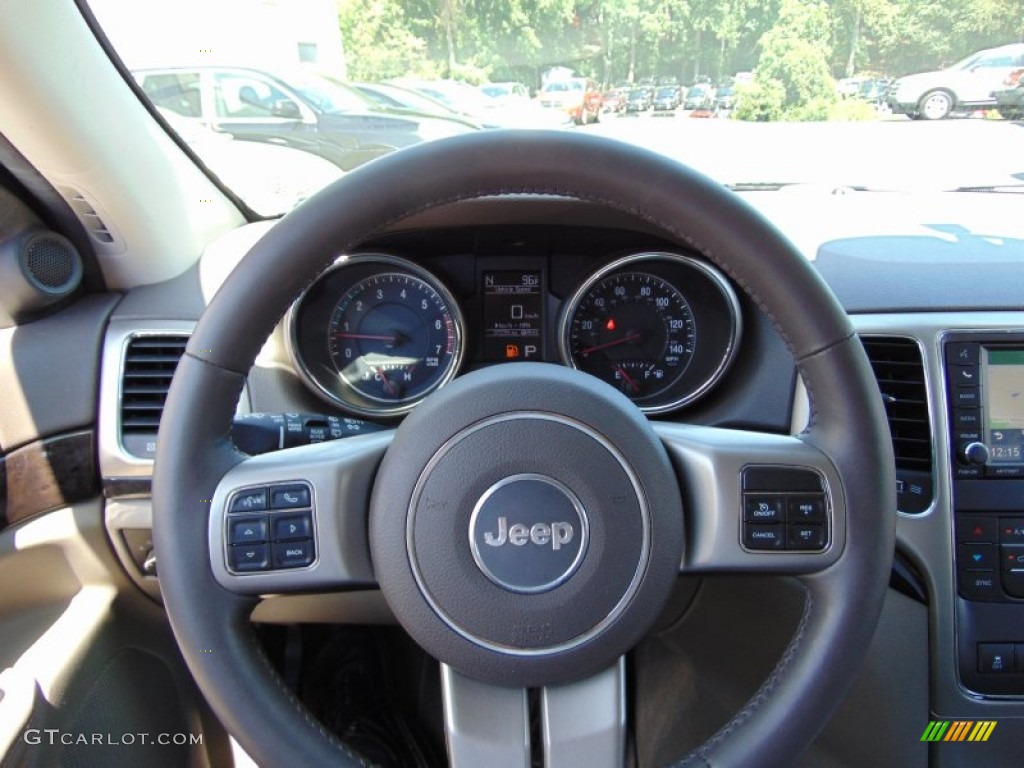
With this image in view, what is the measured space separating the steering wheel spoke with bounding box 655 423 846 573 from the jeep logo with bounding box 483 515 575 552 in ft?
0.64

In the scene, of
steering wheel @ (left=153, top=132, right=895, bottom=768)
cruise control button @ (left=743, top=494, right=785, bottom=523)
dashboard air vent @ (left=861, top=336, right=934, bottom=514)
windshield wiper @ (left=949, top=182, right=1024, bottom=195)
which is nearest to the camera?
steering wheel @ (left=153, top=132, right=895, bottom=768)

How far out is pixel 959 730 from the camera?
→ 1.99 metres

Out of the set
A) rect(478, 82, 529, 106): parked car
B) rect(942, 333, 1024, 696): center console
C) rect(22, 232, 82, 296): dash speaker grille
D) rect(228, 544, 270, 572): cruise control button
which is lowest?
rect(942, 333, 1024, 696): center console

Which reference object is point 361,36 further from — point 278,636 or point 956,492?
point 956,492

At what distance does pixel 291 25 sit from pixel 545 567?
1540 millimetres

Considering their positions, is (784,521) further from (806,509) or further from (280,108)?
(280,108)

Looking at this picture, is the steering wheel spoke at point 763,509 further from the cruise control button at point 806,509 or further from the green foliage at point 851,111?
the green foliage at point 851,111

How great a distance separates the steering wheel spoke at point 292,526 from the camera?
3.92 ft

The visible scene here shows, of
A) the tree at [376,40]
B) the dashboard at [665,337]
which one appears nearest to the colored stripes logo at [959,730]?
the dashboard at [665,337]

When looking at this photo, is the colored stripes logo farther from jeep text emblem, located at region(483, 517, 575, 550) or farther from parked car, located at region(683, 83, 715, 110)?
parked car, located at region(683, 83, 715, 110)

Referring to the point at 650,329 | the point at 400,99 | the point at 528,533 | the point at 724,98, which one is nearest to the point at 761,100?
the point at 724,98

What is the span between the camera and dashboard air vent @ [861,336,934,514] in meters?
1.91

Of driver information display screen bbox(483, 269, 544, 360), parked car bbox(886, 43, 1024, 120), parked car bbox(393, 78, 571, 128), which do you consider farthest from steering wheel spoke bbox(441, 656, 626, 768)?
parked car bbox(886, 43, 1024, 120)

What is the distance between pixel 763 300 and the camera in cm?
117
